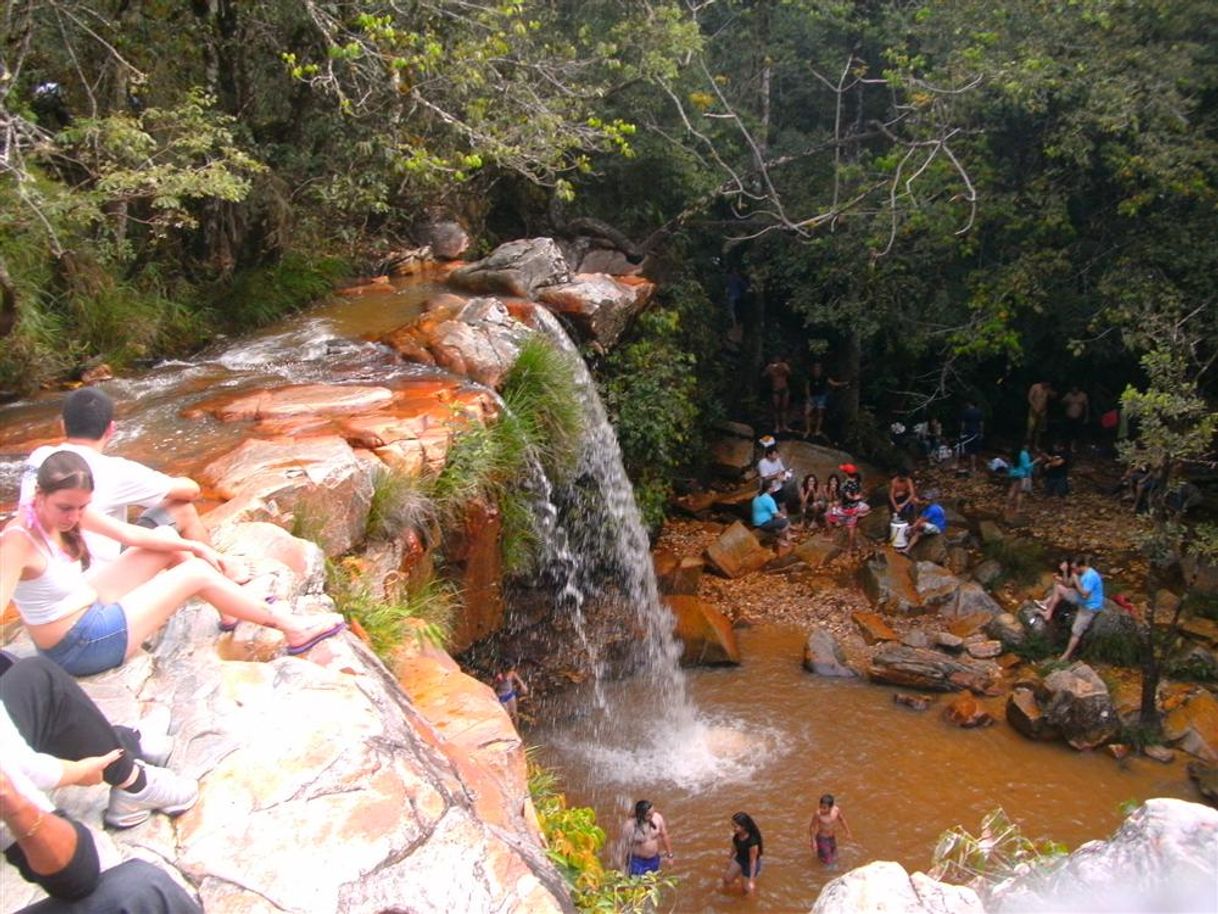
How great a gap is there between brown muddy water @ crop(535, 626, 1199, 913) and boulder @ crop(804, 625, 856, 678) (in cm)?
24

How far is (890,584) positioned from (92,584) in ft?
28.2

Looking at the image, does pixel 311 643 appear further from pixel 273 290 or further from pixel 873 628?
pixel 873 628

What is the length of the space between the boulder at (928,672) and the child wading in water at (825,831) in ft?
8.26

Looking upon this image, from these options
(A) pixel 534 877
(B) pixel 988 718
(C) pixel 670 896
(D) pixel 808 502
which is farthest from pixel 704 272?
(A) pixel 534 877

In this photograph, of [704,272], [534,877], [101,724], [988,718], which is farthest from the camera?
[704,272]

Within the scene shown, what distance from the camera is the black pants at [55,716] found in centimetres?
264

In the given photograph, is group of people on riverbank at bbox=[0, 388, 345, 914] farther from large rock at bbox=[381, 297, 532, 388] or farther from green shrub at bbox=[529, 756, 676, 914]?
large rock at bbox=[381, 297, 532, 388]

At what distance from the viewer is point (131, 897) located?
2.43 meters

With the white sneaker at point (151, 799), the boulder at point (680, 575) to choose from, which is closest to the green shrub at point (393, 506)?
the white sneaker at point (151, 799)

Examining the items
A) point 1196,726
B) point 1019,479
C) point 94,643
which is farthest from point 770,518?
point 94,643

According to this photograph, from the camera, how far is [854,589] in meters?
10.6

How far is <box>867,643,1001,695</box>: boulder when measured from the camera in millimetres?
8750

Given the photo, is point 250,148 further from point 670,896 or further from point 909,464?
point 909,464

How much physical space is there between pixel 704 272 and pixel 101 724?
1133cm
